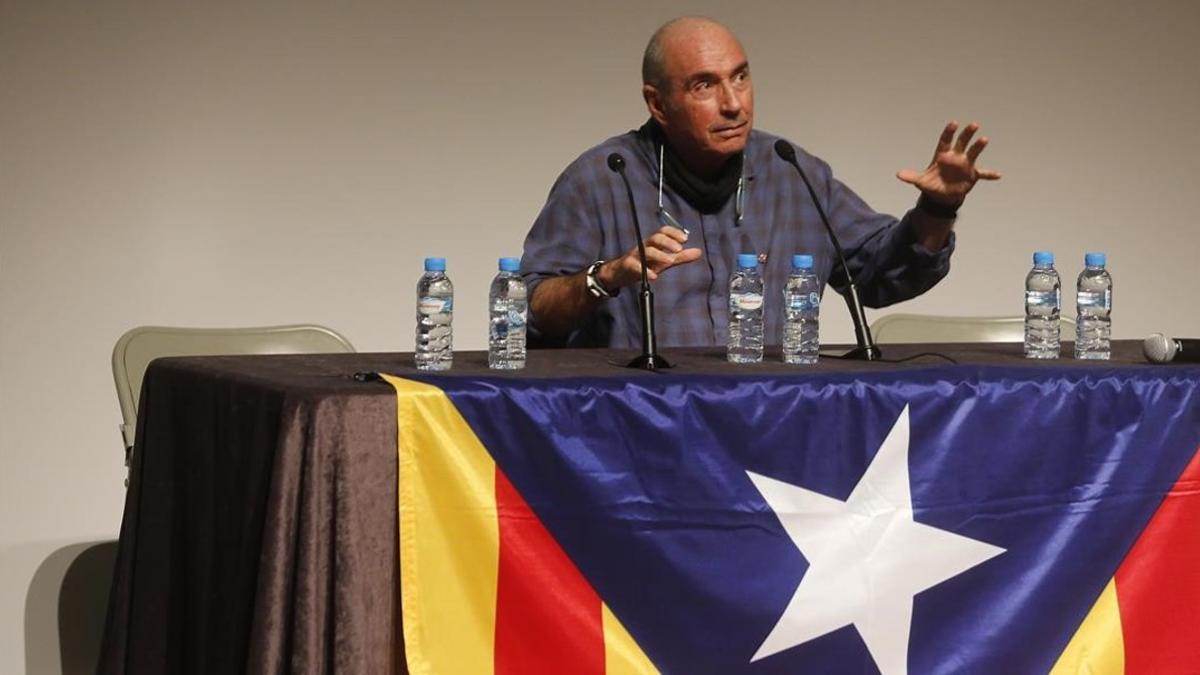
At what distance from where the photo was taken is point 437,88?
5.04 metres

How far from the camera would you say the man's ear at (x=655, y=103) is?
3498 mm

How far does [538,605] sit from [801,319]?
3.15 feet

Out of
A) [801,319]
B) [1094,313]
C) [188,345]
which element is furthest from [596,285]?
[188,345]

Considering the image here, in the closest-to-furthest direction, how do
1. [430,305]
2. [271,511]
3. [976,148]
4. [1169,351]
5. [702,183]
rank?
[271,511]
[430,305]
[1169,351]
[976,148]
[702,183]

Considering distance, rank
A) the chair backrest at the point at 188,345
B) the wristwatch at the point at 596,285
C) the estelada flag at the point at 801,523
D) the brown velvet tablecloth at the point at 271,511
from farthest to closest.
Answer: the chair backrest at the point at 188,345, the wristwatch at the point at 596,285, the estelada flag at the point at 801,523, the brown velvet tablecloth at the point at 271,511

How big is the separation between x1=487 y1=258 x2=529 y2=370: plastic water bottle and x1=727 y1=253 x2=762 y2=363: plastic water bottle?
0.39 metres

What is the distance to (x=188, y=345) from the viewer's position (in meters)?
3.65

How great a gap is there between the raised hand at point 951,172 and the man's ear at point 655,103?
26.3 inches

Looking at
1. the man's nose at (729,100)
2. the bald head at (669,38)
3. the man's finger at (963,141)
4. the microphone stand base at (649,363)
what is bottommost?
the microphone stand base at (649,363)

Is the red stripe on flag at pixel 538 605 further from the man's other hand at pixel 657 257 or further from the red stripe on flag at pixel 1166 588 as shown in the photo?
the red stripe on flag at pixel 1166 588

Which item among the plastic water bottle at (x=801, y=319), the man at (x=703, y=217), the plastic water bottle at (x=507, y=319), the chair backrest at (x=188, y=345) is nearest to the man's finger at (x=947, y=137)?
the man at (x=703, y=217)

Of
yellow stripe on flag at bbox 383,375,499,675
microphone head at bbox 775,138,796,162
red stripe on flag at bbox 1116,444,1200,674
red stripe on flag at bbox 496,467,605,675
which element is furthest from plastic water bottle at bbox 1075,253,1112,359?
yellow stripe on flag at bbox 383,375,499,675

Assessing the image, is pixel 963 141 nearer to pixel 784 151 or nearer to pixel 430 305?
pixel 784 151

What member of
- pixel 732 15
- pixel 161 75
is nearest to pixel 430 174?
pixel 161 75
